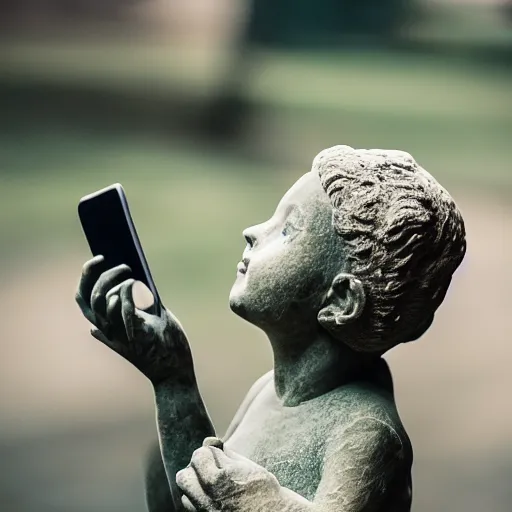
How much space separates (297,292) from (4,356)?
1264mm

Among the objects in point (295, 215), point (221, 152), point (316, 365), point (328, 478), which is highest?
point (221, 152)

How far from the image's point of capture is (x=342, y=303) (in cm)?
142

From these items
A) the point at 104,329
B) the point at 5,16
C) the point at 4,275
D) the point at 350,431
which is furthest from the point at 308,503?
the point at 5,16

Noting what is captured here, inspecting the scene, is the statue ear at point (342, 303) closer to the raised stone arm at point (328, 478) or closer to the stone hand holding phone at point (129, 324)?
the raised stone arm at point (328, 478)

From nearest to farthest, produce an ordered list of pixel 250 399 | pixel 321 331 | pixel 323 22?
pixel 321 331 < pixel 250 399 < pixel 323 22

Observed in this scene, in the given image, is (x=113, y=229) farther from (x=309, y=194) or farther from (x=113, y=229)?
(x=309, y=194)

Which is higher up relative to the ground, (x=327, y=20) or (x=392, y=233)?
(x=327, y=20)

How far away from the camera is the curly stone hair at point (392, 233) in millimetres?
1366

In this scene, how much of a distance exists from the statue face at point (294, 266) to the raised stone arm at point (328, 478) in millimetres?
182

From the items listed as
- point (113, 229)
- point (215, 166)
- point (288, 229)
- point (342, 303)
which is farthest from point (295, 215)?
point (215, 166)

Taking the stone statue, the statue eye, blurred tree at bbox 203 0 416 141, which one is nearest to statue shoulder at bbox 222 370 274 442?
the stone statue

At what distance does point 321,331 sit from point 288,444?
0.55 feet

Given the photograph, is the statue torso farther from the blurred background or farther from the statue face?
the blurred background

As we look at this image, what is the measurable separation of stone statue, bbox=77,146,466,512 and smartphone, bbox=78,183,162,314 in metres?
0.03
